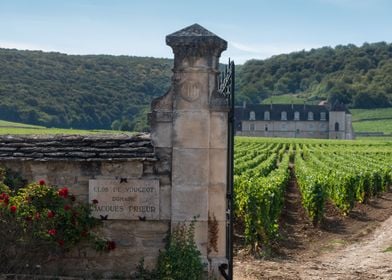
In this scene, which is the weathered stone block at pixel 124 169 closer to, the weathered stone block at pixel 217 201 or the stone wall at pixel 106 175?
the stone wall at pixel 106 175

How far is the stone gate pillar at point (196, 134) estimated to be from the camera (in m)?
7.44

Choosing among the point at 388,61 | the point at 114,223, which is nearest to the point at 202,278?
the point at 114,223

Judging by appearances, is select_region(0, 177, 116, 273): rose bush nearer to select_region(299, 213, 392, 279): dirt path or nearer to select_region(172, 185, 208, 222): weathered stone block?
select_region(172, 185, 208, 222): weathered stone block

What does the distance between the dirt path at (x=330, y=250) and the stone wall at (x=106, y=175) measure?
2192 millimetres

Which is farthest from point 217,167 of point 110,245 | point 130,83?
point 130,83

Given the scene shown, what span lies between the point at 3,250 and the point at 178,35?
346 centimetres

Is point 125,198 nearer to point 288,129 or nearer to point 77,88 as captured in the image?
point 77,88

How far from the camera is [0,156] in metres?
7.83

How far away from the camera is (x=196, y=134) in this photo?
24.6 feet

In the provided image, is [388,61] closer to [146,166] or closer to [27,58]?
→ [27,58]

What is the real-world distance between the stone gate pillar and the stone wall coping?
287 millimetres

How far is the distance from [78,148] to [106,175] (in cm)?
55

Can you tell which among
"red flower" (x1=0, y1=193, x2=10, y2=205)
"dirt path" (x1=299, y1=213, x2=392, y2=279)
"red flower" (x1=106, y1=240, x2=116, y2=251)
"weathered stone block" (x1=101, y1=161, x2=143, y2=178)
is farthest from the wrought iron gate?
"red flower" (x1=0, y1=193, x2=10, y2=205)

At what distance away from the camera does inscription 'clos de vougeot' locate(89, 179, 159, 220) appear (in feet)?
24.8
